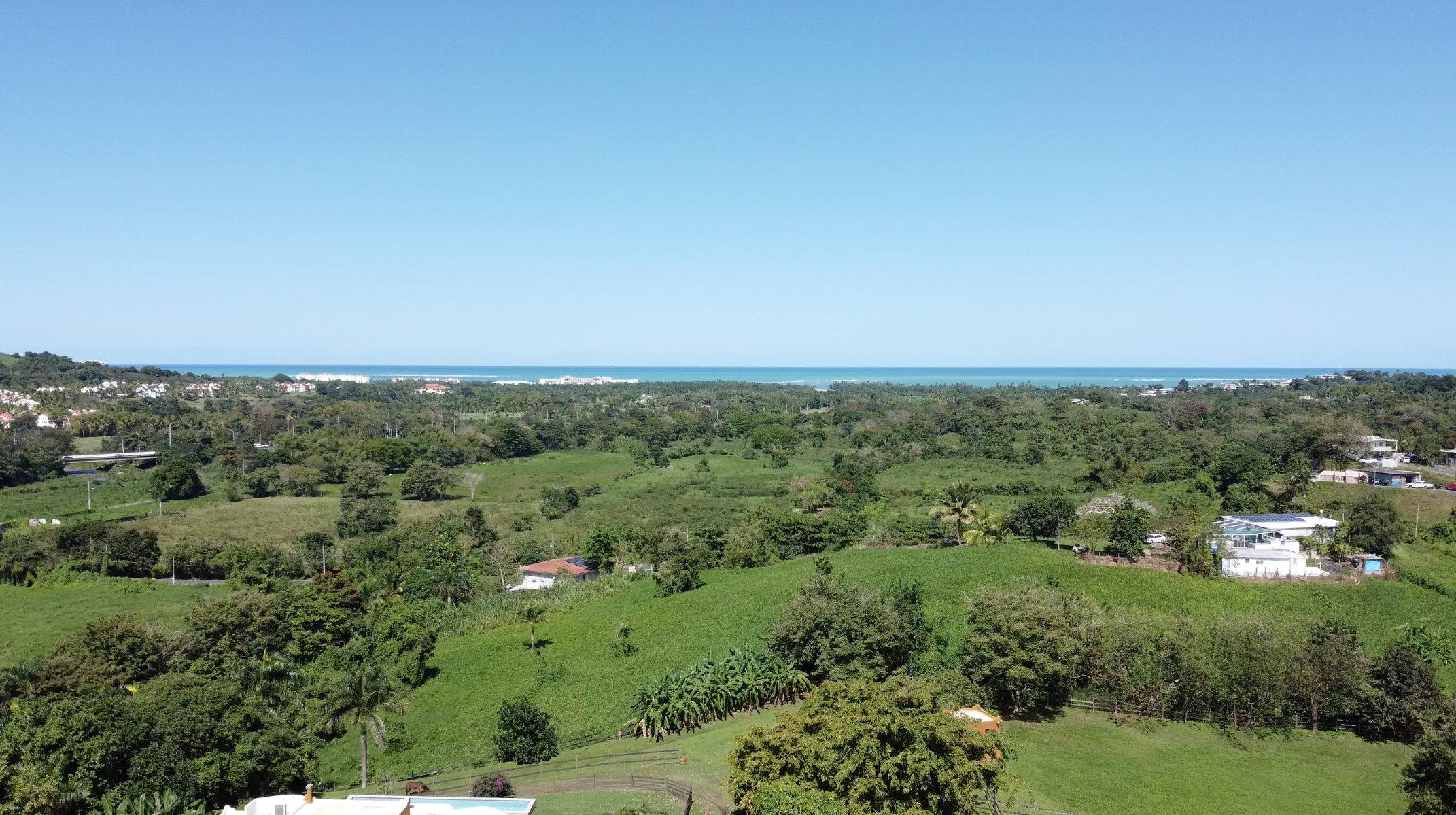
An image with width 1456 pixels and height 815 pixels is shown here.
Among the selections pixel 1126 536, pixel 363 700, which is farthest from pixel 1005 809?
pixel 1126 536

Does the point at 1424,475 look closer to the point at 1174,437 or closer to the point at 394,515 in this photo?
the point at 1174,437

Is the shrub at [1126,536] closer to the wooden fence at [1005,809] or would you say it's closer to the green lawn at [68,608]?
the wooden fence at [1005,809]

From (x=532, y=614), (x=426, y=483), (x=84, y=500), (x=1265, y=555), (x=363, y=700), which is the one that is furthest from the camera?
(x=426, y=483)

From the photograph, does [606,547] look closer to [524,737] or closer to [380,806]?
[524,737]

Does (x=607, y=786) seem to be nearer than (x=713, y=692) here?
Yes

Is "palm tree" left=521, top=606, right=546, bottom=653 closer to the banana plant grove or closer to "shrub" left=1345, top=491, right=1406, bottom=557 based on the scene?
the banana plant grove

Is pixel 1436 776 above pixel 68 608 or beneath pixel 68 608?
above
